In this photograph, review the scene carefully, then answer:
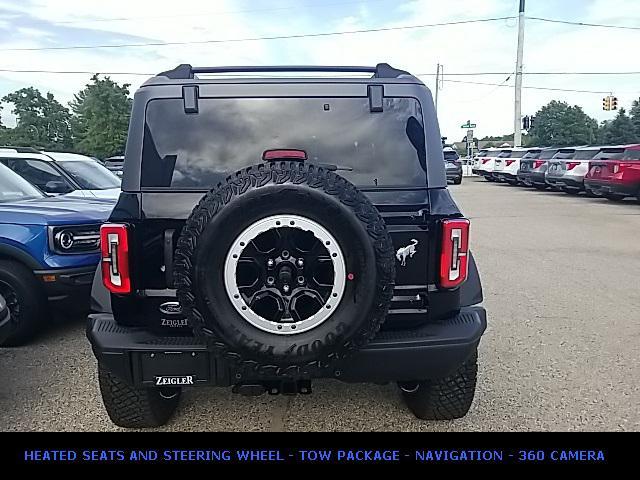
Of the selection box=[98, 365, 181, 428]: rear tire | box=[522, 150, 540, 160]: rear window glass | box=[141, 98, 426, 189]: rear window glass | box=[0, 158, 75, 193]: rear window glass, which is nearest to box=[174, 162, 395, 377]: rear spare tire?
box=[141, 98, 426, 189]: rear window glass

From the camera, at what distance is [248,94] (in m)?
3.04

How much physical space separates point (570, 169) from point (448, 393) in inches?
679

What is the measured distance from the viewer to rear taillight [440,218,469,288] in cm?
295

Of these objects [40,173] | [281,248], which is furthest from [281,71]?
[40,173]

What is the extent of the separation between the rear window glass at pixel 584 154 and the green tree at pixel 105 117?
148ft

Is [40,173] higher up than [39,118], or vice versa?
[39,118]

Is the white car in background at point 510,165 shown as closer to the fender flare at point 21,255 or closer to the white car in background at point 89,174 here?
the white car in background at point 89,174

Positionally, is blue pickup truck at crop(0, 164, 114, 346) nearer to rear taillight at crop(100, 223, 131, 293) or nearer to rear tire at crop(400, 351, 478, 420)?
rear taillight at crop(100, 223, 131, 293)

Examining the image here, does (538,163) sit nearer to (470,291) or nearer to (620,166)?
(620,166)

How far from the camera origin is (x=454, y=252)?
298 cm

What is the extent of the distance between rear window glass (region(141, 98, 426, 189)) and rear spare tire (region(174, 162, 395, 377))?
436 mm

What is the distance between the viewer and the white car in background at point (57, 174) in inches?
288

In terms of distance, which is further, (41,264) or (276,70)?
(41,264)
